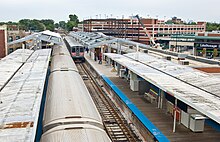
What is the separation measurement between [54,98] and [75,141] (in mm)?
4044

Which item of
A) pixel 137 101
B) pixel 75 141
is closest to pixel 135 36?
pixel 137 101

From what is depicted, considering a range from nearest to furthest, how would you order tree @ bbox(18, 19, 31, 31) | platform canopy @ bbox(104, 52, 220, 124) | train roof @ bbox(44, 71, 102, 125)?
1. platform canopy @ bbox(104, 52, 220, 124)
2. train roof @ bbox(44, 71, 102, 125)
3. tree @ bbox(18, 19, 31, 31)

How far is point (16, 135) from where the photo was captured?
256 inches

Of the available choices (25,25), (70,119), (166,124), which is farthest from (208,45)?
(25,25)

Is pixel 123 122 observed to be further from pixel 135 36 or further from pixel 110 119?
pixel 135 36

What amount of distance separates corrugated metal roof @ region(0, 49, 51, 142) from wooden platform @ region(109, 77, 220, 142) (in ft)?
17.9

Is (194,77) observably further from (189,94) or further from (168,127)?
(189,94)

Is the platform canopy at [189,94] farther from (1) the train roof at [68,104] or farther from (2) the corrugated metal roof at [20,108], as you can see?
(2) the corrugated metal roof at [20,108]

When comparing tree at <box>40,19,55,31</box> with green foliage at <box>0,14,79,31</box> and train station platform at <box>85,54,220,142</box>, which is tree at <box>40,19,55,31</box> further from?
train station platform at <box>85,54,220,142</box>

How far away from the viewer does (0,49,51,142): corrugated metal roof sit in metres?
6.63

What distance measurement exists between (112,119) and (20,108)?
25.3ft

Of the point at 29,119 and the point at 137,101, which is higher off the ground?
the point at 29,119

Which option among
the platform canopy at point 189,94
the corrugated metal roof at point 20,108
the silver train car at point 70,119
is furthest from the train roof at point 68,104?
the platform canopy at point 189,94


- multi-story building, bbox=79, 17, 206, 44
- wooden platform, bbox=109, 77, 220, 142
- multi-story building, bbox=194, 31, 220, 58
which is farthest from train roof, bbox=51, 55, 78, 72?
multi-story building, bbox=79, 17, 206, 44
